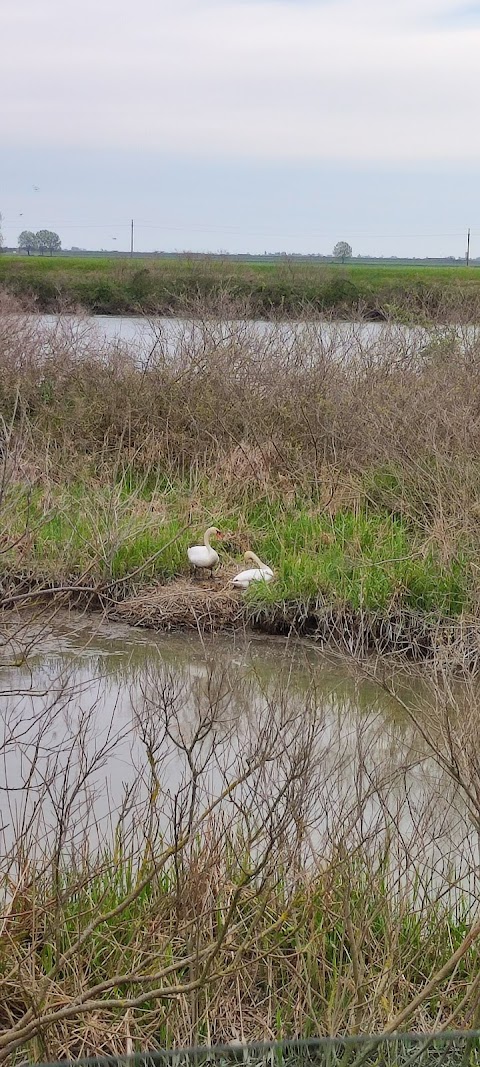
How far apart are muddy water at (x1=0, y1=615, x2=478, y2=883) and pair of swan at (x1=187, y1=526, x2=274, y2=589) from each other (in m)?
0.54

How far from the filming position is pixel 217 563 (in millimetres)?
11016

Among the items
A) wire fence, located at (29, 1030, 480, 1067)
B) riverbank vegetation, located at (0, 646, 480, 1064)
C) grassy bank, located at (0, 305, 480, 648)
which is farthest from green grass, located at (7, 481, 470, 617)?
wire fence, located at (29, 1030, 480, 1067)

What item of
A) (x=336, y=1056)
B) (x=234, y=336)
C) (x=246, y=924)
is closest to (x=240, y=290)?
(x=234, y=336)

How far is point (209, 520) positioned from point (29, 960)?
7944mm

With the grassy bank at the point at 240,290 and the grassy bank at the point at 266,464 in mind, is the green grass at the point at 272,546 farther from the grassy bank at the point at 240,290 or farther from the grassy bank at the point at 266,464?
the grassy bank at the point at 240,290

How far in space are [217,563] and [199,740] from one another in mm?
5767

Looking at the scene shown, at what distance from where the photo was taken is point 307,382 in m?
13.3

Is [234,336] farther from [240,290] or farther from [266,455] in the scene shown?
[240,290]

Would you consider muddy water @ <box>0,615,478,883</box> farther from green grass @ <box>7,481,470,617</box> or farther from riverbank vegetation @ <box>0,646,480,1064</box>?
green grass @ <box>7,481,470,617</box>

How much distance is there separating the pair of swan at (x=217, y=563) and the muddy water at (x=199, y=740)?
1.77 ft

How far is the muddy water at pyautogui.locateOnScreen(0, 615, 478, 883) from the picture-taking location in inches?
175

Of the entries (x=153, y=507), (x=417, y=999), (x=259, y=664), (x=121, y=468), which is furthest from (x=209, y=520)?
(x=417, y=999)

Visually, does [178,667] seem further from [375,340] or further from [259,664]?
[375,340]

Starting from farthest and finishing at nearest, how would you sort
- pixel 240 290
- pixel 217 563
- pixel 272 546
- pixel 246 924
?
pixel 240 290 → pixel 272 546 → pixel 217 563 → pixel 246 924
